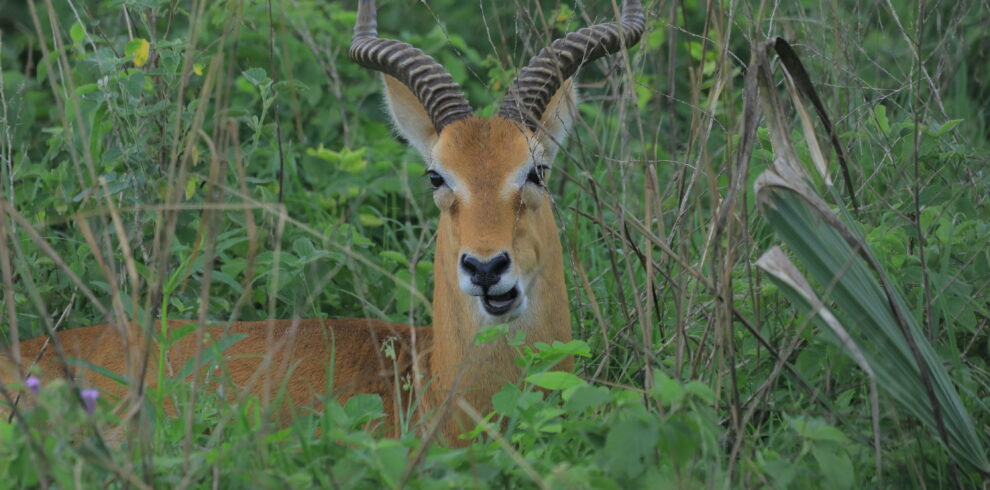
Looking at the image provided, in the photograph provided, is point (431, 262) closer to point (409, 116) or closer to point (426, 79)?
point (409, 116)

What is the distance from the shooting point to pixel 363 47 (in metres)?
4.80

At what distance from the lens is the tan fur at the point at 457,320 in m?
4.18

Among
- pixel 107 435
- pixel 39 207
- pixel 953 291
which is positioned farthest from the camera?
pixel 39 207

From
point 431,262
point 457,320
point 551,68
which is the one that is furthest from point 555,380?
point 431,262

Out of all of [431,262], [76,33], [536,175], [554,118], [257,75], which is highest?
[76,33]

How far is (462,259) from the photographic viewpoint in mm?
4000

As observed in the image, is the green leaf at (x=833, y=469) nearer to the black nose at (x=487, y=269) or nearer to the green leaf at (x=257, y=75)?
the black nose at (x=487, y=269)


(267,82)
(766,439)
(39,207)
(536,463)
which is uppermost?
(267,82)

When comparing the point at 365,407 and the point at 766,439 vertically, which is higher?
the point at 365,407

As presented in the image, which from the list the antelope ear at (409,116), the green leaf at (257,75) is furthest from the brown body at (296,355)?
the green leaf at (257,75)

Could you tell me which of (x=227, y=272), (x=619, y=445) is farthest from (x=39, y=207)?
(x=619, y=445)

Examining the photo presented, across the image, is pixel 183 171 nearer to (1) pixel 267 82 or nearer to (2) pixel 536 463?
(2) pixel 536 463

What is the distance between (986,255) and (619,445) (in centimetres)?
186

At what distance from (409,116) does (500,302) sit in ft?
3.81
